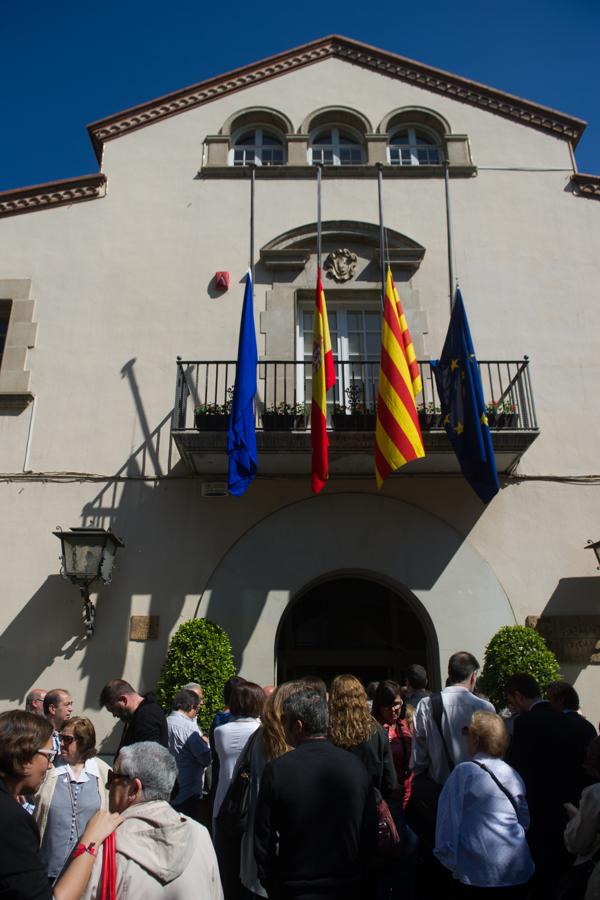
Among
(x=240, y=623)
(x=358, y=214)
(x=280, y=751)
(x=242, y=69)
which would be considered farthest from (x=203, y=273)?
(x=280, y=751)

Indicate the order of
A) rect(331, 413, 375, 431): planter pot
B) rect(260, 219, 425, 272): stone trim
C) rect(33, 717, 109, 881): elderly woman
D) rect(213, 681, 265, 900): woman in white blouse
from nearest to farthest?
rect(33, 717, 109, 881): elderly woman
rect(213, 681, 265, 900): woman in white blouse
rect(331, 413, 375, 431): planter pot
rect(260, 219, 425, 272): stone trim

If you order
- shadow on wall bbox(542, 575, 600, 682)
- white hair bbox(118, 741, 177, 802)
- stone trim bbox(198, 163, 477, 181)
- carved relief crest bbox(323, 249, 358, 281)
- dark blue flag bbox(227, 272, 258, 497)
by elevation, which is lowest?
white hair bbox(118, 741, 177, 802)

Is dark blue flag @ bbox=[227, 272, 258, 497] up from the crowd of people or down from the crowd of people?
up

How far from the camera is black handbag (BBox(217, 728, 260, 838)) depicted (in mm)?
3740

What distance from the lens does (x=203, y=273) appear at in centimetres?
966

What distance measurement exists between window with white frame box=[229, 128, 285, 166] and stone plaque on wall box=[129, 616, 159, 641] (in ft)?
23.4

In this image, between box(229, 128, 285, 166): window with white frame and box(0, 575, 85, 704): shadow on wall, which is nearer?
box(0, 575, 85, 704): shadow on wall

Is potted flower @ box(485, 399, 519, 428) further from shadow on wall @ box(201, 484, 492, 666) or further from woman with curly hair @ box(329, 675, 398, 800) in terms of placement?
woman with curly hair @ box(329, 675, 398, 800)

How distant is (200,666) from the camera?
7.18 m

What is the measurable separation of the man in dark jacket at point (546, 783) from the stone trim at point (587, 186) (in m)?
8.64

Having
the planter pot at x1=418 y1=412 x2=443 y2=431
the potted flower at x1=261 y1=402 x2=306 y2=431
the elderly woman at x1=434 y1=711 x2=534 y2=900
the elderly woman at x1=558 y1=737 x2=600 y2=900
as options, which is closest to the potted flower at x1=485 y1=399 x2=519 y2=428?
the planter pot at x1=418 y1=412 x2=443 y2=431

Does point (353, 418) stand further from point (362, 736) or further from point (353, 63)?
point (353, 63)

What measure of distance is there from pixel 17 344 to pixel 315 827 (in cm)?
812

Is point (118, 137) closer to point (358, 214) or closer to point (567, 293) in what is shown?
point (358, 214)
